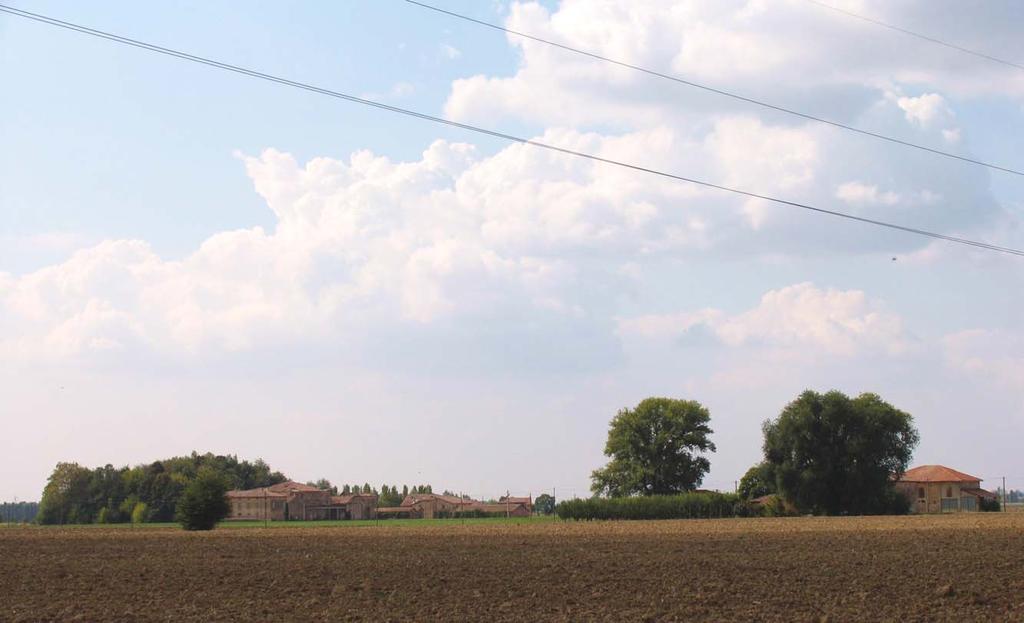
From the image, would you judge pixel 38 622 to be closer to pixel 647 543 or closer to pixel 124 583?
pixel 124 583

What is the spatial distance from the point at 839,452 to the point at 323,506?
89494 millimetres

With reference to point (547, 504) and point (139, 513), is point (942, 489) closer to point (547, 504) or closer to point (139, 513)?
point (547, 504)

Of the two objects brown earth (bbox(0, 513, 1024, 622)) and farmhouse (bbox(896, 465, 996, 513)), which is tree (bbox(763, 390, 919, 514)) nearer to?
farmhouse (bbox(896, 465, 996, 513))

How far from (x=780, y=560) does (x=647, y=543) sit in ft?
34.9

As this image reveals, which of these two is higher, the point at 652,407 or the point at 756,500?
the point at 652,407

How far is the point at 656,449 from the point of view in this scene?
110688 mm

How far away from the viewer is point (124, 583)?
27891 mm

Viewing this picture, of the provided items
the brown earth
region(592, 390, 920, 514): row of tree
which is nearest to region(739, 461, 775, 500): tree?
region(592, 390, 920, 514): row of tree

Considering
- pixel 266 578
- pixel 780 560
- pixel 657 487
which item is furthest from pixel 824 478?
Answer: pixel 266 578

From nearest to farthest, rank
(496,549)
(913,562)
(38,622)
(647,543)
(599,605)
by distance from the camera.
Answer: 1. (38,622)
2. (599,605)
3. (913,562)
4. (496,549)
5. (647,543)

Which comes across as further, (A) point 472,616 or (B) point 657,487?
(B) point 657,487

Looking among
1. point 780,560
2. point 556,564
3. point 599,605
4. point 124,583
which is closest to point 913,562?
point 780,560

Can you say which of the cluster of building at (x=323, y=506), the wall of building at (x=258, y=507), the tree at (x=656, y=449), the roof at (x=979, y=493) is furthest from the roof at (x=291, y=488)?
the roof at (x=979, y=493)

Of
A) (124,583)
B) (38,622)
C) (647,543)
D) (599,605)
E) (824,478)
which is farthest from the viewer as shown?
(824,478)
